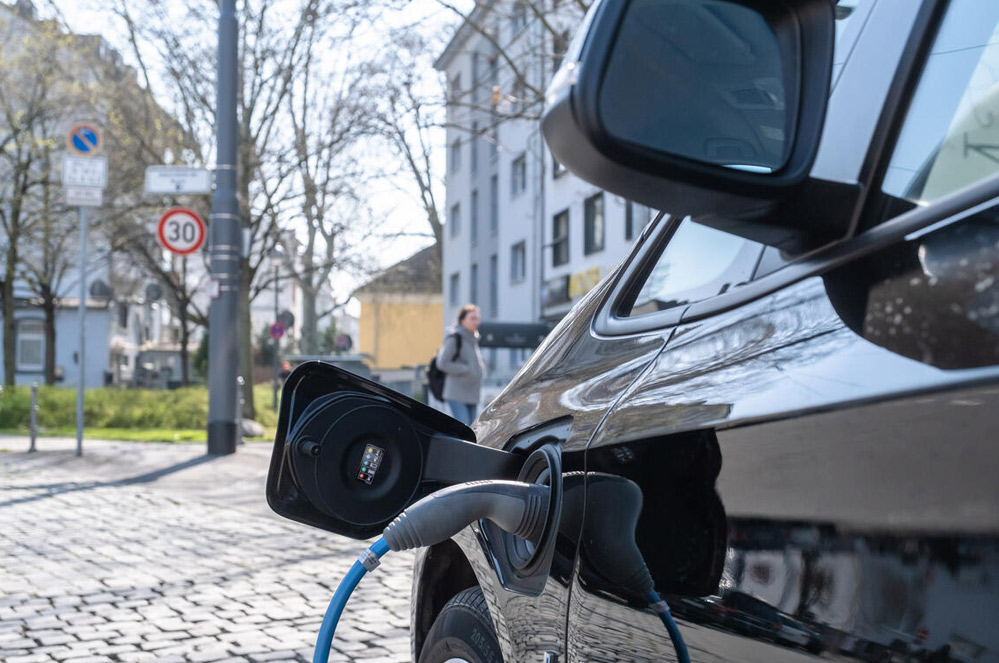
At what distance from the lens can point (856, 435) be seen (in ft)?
3.68

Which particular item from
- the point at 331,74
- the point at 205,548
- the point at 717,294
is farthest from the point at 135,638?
the point at 331,74

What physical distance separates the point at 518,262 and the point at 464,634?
A: 104ft


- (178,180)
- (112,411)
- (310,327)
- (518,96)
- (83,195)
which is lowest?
(112,411)

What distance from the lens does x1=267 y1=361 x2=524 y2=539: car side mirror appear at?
2.15 meters

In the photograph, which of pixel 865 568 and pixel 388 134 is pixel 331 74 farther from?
pixel 865 568

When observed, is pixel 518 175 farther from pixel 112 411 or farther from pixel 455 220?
pixel 112 411

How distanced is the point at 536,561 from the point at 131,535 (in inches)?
243

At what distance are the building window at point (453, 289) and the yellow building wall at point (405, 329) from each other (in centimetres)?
1479

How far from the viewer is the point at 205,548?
22.7ft

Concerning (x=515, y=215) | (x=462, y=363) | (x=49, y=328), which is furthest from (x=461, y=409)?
(x=49, y=328)

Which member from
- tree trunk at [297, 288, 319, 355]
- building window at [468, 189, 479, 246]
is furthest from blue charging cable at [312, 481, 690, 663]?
tree trunk at [297, 288, 319, 355]

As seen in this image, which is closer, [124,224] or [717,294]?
[717,294]

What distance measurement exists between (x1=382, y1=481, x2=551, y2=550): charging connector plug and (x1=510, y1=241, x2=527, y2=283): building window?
31110 millimetres

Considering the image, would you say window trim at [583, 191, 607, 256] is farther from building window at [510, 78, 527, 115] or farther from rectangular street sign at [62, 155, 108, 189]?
rectangular street sign at [62, 155, 108, 189]
